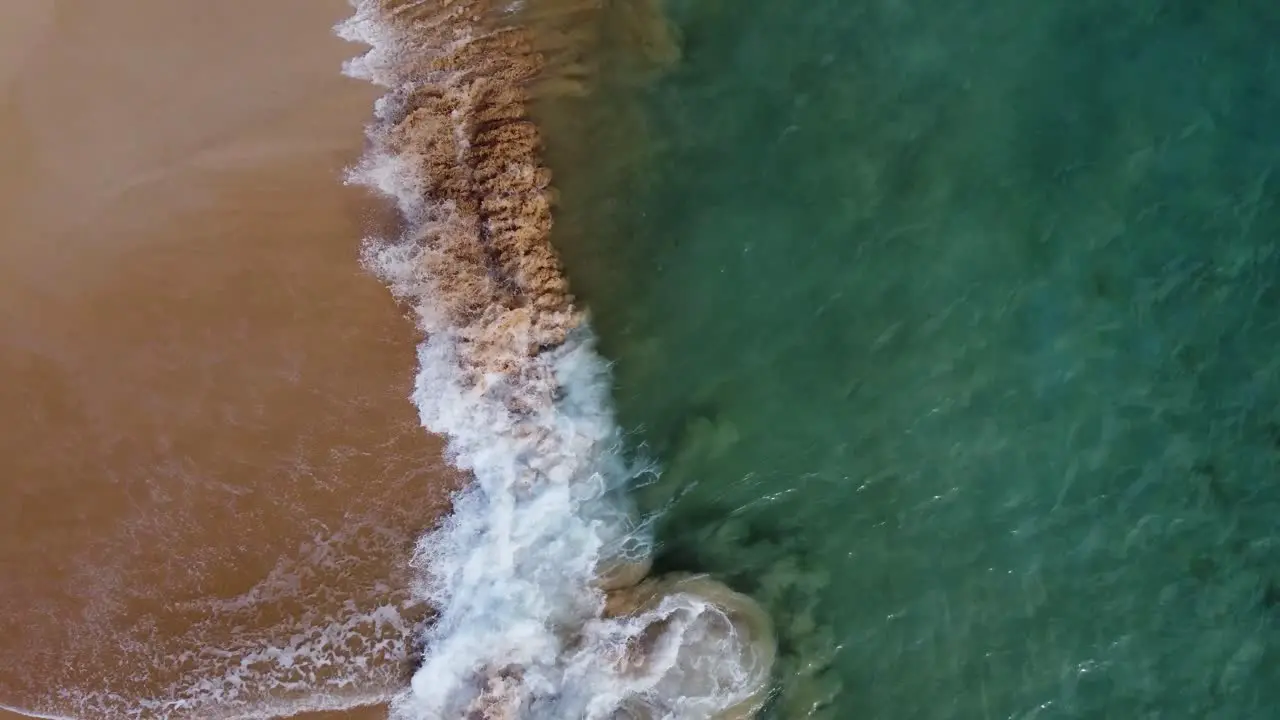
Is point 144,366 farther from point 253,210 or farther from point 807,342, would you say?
point 807,342

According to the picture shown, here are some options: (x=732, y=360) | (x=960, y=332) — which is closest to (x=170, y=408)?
(x=732, y=360)

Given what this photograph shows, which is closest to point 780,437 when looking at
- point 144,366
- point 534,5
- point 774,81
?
point 774,81

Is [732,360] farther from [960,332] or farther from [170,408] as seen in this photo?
[170,408]

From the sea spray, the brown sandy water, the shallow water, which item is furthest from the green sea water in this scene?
the brown sandy water

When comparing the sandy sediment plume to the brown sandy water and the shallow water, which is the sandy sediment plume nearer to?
the shallow water

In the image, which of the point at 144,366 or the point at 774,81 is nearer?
the point at 144,366

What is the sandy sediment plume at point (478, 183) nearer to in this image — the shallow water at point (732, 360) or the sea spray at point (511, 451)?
the sea spray at point (511, 451)
